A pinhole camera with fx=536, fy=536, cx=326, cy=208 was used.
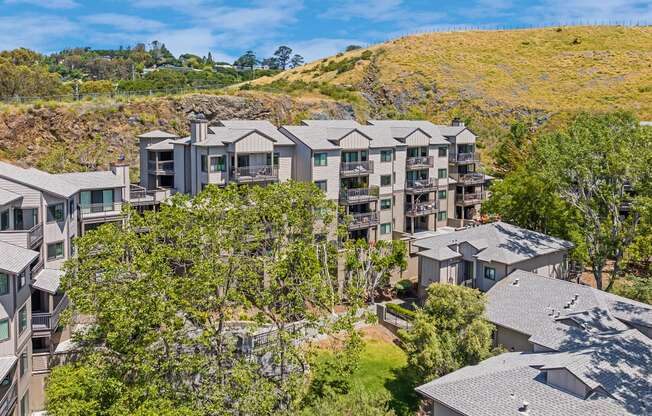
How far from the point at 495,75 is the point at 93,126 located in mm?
79491

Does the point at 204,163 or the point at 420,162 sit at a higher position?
the point at 420,162

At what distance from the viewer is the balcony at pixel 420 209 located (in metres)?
54.3

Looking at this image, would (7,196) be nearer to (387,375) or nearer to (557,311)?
(387,375)

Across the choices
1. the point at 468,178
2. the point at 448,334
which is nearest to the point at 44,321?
the point at 448,334

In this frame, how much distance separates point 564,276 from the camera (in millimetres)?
44469

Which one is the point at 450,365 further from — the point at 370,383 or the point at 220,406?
the point at 220,406

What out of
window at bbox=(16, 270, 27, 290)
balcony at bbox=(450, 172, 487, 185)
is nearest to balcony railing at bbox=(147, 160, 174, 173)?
window at bbox=(16, 270, 27, 290)

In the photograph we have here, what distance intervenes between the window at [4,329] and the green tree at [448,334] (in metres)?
20.5

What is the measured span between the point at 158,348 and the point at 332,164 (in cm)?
2677

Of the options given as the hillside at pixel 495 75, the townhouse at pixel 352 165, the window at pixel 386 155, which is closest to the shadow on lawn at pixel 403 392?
the townhouse at pixel 352 165

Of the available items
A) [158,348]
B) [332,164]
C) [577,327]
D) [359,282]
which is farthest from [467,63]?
[158,348]

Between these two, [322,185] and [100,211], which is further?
[322,185]

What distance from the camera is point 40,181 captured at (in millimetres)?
33250

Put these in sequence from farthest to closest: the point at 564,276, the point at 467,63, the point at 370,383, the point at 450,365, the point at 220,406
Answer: the point at 467,63 < the point at 564,276 < the point at 370,383 < the point at 450,365 < the point at 220,406
